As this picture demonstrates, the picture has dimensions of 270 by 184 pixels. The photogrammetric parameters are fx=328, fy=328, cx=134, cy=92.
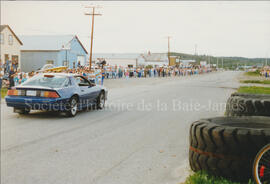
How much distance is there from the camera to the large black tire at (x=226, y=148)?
369cm

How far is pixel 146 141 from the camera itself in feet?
23.8

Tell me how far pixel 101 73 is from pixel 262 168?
24283mm

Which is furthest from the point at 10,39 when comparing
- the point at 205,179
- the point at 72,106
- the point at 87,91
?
the point at 205,179

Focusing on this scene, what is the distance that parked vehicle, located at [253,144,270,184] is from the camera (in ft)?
11.4

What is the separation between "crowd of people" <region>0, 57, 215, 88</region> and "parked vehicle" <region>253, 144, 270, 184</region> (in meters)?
15.8

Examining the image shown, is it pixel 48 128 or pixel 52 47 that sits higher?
pixel 52 47

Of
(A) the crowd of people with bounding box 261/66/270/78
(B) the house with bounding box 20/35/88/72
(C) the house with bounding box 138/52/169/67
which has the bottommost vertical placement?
(A) the crowd of people with bounding box 261/66/270/78

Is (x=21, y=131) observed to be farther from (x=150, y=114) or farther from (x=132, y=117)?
(x=150, y=114)

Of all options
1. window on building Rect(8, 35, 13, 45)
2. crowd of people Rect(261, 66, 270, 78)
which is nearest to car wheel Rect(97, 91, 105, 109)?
crowd of people Rect(261, 66, 270, 78)

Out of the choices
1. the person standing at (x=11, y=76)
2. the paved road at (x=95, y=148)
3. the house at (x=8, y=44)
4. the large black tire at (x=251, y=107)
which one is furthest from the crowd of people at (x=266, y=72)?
the house at (x=8, y=44)

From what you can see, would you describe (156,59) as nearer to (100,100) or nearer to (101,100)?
(101,100)

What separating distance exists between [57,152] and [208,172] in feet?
10.9

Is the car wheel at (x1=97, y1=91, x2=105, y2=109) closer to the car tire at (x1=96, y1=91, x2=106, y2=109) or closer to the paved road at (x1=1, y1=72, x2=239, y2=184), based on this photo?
the car tire at (x1=96, y1=91, x2=106, y2=109)

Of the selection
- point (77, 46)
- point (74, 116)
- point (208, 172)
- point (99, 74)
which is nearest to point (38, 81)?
point (74, 116)
